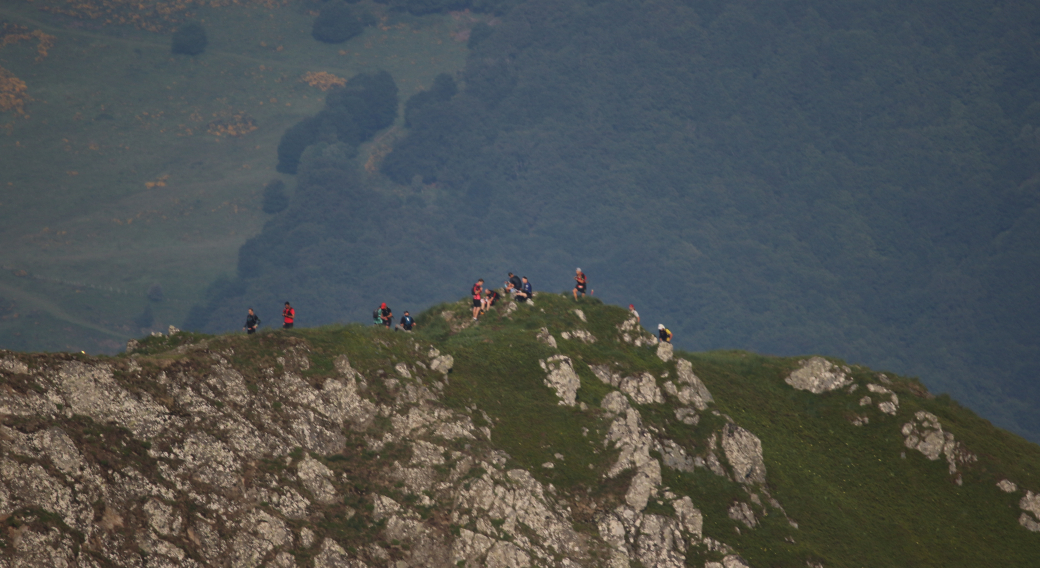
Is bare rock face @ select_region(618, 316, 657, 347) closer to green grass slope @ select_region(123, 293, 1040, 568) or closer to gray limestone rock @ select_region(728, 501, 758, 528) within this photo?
green grass slope @ select_region(123, 293, 1040, 568)

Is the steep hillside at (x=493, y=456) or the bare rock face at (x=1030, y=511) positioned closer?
the steep hillside at (x=493, y=456)

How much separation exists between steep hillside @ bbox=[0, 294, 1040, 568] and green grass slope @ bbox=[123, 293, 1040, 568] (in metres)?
0.20

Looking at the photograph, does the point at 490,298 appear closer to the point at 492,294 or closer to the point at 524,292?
the point at 492,294

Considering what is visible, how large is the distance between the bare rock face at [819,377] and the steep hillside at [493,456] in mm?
196

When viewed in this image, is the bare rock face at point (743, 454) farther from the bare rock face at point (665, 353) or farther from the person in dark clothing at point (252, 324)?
the person in dark clothing at point (252, 324)

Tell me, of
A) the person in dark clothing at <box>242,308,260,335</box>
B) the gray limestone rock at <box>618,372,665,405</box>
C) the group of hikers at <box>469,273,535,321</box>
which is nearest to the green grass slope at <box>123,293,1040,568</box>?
the group of hikers at <box>469,273,535,321</box>

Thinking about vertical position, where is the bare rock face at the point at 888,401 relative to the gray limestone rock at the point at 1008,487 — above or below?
above

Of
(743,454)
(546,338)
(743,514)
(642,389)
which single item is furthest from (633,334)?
(743,514)

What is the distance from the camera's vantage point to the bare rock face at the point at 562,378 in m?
67.2

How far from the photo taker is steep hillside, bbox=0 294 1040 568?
45750 millimetres

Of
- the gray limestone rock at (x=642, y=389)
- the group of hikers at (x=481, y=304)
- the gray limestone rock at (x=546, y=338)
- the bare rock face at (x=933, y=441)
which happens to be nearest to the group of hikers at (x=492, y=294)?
the group of hikers at (x=481, y=304)

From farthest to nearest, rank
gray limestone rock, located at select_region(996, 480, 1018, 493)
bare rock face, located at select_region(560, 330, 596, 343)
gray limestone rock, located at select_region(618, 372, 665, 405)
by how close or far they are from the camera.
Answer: bare rock face, located at select_region(560, 330, 596, 343), gray limestone rock, located at select_region(996, 480, 1018, 493), gray limestone rock, located at select_region(618, 372, 665, 405)

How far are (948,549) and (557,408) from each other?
30.4 metres

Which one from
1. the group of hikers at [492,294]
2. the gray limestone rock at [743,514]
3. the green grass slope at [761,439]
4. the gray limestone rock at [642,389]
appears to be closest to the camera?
the green grass slope at [761,439]
